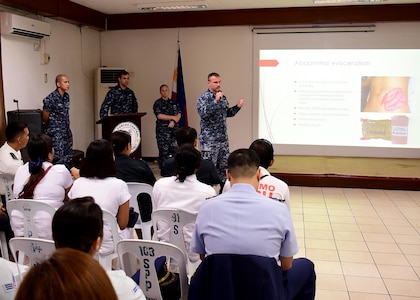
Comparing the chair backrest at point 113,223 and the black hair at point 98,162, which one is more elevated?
the black hair at point 98,162

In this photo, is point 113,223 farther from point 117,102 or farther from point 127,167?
point 117,102

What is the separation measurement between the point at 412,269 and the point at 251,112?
4.15 meters

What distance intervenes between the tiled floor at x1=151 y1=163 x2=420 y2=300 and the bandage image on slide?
134 centimetres

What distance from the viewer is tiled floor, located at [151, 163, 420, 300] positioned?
3393mm

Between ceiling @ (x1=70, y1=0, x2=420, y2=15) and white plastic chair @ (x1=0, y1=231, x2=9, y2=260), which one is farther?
ceiling @ (x1=70, y1=0, x2=420, y2=15)

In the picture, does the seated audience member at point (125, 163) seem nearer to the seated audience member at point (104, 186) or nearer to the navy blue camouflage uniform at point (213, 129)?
the seated audience member at point (104, 186)

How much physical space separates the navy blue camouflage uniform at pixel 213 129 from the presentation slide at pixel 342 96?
1.74 m

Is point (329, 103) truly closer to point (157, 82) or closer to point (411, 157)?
point (411, 157)

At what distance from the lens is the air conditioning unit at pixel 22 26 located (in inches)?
208

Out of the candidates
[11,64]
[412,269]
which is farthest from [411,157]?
[11,64]

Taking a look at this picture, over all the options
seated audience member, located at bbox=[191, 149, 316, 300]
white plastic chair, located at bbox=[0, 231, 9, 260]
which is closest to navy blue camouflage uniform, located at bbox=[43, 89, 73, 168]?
white plastic chair, located at bbox=[0, 231, 9, 260]

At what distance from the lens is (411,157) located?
678 cm

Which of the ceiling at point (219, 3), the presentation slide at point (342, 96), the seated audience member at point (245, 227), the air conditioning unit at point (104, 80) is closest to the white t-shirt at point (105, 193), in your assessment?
the seated audience member at point (245, 227)

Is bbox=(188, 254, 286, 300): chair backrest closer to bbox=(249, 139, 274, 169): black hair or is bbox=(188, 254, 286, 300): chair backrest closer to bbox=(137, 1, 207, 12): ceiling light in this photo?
bbox=(249, 139, 274, 169): black hair
